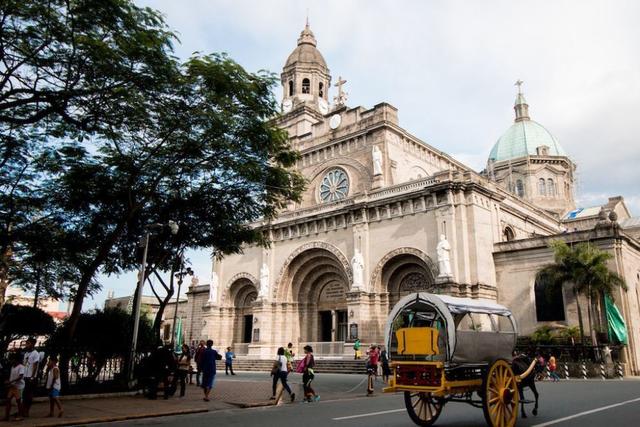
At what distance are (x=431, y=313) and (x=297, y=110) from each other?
134ft

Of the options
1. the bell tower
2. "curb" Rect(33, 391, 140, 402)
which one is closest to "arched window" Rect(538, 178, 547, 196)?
the bell tower

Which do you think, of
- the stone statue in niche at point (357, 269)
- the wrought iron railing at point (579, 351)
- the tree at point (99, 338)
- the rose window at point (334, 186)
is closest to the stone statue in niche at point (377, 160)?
the rose window at point (334, 186)

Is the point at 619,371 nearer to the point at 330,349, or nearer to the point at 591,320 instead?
the point at 591,320

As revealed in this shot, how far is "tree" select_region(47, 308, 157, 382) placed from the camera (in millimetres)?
16734

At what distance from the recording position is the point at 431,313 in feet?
31.3

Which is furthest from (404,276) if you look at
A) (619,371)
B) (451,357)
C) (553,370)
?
(451,357)

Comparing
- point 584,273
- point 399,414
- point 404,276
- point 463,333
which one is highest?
point 404,276

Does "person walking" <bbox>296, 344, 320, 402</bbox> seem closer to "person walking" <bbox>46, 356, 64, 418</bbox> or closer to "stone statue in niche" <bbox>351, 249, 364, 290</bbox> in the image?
"person walking" <bbox>46, 356, 64, 418</bbox>

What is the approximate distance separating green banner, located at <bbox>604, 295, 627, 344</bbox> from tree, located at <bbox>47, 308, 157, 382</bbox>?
2352 centimetres

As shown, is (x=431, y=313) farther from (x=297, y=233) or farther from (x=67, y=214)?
(x=297, y=233)

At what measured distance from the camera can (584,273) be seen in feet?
86.8

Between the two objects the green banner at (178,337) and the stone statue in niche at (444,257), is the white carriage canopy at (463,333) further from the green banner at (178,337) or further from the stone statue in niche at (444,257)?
the green banner at (178,337)

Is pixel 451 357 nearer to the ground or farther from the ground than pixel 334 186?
nearer to the ground

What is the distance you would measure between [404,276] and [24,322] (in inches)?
896
